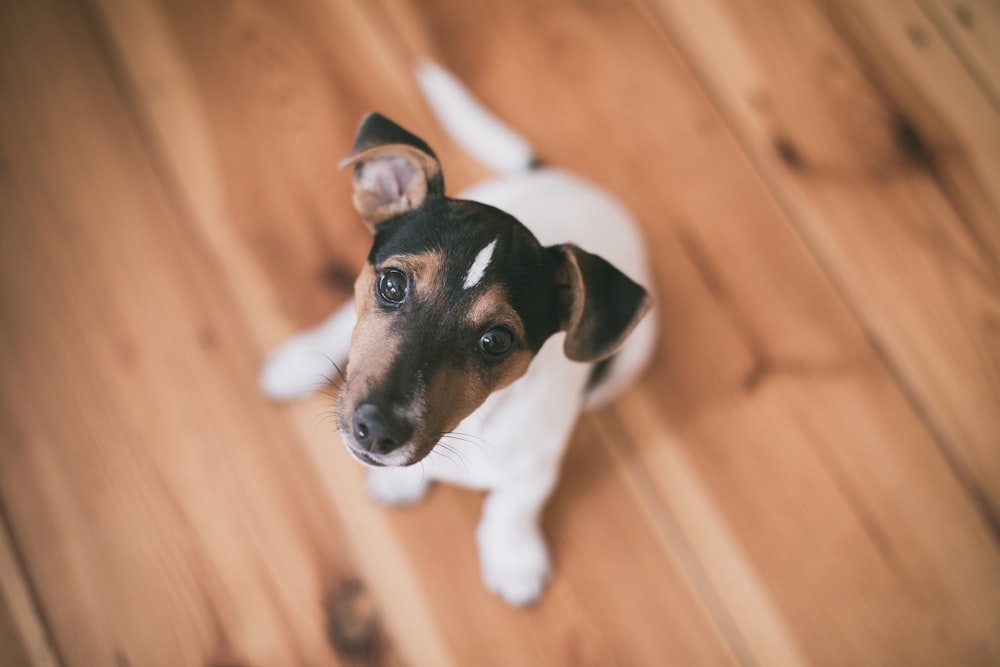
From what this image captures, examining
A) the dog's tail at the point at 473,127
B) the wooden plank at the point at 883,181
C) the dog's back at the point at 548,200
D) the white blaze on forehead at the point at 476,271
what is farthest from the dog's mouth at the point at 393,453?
the wooden plank at the point at 883,181

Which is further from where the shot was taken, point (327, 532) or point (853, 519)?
point (853, 519)

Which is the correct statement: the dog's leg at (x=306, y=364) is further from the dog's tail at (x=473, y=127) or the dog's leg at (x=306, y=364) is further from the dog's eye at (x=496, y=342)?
the dog's eye at (x=496, y=342)

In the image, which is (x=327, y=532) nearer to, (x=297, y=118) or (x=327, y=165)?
(x=327, y=165)

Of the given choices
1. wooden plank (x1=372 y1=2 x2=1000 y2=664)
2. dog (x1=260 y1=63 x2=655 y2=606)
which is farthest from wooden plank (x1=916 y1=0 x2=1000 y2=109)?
dog (x1=260 y1=63 x2=655 y2=606)

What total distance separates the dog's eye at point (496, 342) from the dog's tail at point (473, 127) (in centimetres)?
98

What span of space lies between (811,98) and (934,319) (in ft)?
3.24

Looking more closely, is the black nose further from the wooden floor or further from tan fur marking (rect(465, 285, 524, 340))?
the wooden floor

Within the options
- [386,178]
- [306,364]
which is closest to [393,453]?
[386,178]

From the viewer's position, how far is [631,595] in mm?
2295

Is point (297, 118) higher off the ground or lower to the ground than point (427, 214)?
higher

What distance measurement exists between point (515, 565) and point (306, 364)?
93cm

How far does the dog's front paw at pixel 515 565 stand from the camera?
7.17ft

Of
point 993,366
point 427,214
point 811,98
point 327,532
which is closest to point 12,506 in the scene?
point 327,532

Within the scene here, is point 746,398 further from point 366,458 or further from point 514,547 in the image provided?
point 366,458
